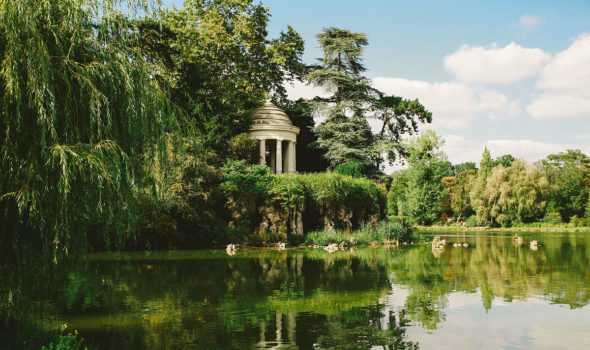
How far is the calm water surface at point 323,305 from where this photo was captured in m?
Result: 9.52

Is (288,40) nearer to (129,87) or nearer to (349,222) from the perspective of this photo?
(349,222)

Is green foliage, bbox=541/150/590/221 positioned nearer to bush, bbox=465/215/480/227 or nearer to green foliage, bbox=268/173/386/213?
bush, bbox=465/215/480/227

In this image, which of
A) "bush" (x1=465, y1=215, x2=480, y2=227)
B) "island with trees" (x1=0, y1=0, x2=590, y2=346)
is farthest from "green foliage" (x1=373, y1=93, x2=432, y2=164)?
"bush" (x1=465, y1=215, x2=480, y2=227)

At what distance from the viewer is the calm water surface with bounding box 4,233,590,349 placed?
375 inches

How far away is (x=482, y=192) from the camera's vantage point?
5956cm

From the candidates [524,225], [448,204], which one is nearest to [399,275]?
[524,225]

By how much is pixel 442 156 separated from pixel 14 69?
55011 millimetres

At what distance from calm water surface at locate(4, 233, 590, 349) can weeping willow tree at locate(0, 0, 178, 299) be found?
143cm

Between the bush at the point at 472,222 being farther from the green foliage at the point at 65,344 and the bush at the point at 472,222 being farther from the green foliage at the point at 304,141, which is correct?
the green foliage at the point at 65,344

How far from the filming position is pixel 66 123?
25.2ft

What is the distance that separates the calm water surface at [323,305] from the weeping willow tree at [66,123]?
143 centimetres

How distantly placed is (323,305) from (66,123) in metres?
7.29

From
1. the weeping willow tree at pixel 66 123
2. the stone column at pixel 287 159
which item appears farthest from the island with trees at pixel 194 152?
the stone column at pixel 287 159

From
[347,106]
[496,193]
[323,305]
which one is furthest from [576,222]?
[323,305]
